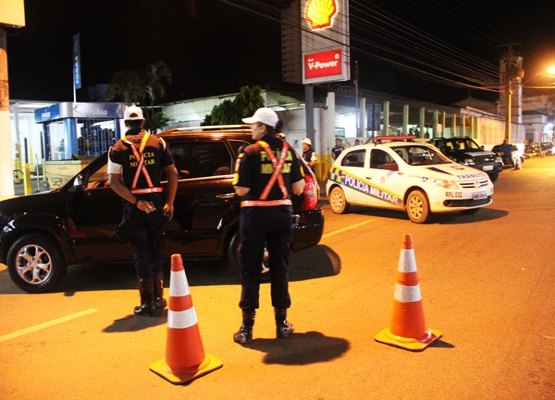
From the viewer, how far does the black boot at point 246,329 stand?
4.35 m

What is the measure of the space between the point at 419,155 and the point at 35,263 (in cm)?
775

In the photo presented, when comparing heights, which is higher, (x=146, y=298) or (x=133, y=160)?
(x=133, y=160)

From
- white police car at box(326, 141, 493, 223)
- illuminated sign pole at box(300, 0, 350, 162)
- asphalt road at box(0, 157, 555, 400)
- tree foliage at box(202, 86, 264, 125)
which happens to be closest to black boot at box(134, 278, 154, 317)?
asphalt road at box(0, 157, 555, 400)

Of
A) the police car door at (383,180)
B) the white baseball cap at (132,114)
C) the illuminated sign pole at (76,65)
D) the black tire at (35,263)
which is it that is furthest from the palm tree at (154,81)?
the white baseball cap at (132,114)

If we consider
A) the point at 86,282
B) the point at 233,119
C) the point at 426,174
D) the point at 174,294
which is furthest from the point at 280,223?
the point at 233,119

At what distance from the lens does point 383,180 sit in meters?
10.9

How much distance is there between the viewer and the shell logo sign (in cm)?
1969

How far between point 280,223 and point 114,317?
2.11m

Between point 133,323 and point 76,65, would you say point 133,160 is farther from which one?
point 76,65

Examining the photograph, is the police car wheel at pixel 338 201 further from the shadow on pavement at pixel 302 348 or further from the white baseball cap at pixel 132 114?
the shadow on pavement at pixel 302 348

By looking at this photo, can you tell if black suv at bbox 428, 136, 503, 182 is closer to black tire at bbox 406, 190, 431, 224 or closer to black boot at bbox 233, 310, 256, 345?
black tire at bbox 406, 190, 431, 224

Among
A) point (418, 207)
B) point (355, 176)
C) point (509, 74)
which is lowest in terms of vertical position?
point (418, 207)

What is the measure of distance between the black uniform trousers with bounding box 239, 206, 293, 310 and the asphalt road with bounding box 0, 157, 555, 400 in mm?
425

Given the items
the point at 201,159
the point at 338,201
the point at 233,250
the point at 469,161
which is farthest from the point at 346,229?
the point at 469,161
